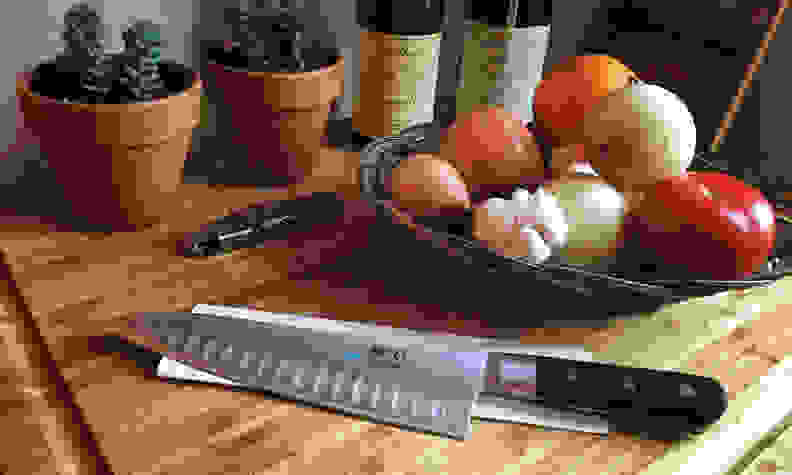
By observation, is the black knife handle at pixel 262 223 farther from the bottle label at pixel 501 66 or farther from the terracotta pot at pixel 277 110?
the bottle label at pixel 501 66

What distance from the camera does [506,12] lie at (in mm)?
875

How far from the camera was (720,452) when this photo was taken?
548 mm

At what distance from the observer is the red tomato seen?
0.60m

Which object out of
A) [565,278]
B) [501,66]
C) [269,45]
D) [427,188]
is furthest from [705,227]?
[269,45]

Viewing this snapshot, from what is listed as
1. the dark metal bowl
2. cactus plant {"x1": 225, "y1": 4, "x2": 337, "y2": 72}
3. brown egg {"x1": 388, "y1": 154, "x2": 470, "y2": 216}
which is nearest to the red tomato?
the dark metal bowl

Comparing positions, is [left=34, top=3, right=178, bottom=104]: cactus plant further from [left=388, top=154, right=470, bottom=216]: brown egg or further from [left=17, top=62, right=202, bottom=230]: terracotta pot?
[left=388, top=154, right=470, bottom=216]: brown egg

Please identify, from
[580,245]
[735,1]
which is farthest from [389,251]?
[735,1]

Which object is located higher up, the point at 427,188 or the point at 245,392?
the point at 427,188

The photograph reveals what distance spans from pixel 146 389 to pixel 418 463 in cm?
21

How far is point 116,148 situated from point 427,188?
0.94 feet

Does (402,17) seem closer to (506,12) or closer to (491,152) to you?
(506,12)

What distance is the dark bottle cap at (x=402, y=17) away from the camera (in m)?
0.88

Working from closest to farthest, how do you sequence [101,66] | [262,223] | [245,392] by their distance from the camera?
[245,392] → [101,66] → [262,223]

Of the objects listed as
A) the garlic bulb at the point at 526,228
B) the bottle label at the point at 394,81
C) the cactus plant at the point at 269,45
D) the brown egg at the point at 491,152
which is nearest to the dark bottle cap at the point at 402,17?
the bottle label at the point at 394,81
